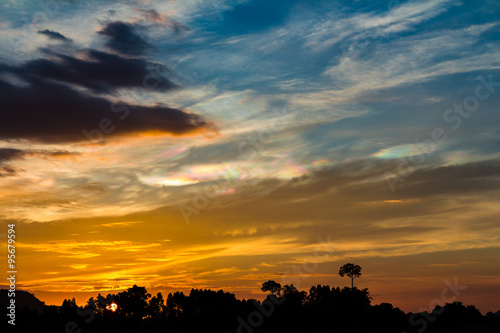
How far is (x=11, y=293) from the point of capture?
81.8 meters

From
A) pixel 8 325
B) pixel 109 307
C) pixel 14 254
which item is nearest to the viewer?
pixel 109 307

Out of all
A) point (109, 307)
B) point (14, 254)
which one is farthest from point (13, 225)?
point (109, 307)

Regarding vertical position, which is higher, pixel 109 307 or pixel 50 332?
pixel 109 307

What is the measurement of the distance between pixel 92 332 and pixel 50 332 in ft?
54.2

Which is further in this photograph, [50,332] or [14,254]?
[50,332]

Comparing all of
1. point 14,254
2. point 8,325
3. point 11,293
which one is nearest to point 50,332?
point 8,325

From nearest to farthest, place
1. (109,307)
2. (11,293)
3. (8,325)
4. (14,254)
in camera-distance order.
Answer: (109,307) < (14,254) < (11,293) < (8,325)

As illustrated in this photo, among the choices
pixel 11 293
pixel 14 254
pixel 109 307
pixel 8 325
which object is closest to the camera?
pixel 109 307

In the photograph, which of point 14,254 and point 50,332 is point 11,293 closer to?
point 14,254

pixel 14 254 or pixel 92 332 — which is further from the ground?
pixel 14 254

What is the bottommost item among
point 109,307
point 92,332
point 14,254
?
point 92,332

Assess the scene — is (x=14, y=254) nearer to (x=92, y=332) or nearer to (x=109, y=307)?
(x=109, y=307)

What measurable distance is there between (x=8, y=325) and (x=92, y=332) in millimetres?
30888

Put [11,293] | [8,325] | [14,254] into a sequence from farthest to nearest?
[8,325]
[11,293]
[14,254]
